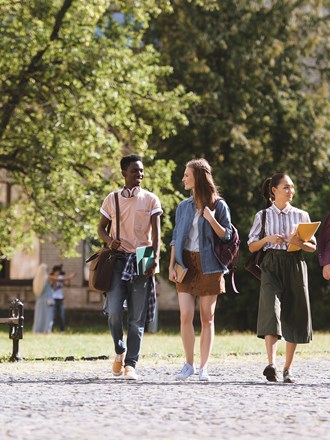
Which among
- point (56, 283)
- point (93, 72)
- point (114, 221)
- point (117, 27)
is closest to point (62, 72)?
point (93, 72)

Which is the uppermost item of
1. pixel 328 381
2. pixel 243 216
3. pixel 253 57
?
pixel 253 57

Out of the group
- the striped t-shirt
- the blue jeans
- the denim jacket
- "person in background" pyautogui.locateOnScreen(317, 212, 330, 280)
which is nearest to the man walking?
the blue jeans

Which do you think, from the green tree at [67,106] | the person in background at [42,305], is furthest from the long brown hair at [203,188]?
the person in background at [42,305]

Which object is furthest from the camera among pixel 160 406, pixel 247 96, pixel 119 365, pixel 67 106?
pixel 247 96

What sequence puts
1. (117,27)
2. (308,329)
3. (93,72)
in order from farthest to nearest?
(117,27) → (93,72) → (308,329)

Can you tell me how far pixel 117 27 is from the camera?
25844mm

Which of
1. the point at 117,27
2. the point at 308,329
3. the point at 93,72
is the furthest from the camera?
the point at 117,27

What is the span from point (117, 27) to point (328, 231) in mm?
15469

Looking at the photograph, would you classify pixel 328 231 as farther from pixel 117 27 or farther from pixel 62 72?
pixel 117 27

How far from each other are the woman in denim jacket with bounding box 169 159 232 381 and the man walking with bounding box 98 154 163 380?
259 millimetres

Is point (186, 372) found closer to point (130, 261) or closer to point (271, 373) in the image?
point (271, 373)

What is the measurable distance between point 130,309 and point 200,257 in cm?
81

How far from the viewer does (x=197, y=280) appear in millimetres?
11125

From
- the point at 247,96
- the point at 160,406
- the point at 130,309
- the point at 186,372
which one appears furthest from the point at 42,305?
the point at 160,406
